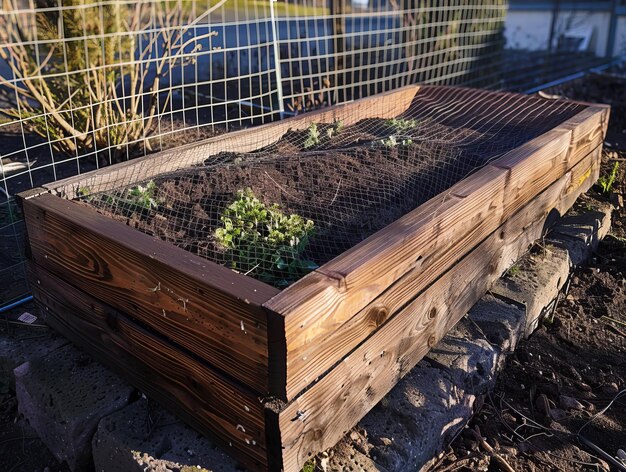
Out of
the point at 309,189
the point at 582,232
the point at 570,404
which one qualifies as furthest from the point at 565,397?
the point at 309,189

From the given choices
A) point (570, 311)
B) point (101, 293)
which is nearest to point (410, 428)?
point (101, 293)

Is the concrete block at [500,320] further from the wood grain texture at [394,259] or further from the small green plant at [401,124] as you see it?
the small green plant at [401,124]

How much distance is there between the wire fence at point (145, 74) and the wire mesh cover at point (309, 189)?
654 millimetres

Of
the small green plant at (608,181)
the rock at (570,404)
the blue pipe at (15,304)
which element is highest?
the small green plant at (608,181)

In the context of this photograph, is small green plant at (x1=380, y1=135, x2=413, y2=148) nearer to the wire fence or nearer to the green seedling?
the wire fence

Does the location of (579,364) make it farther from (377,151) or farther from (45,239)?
(45,239)

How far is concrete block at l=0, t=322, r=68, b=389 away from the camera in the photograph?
7.64 feet

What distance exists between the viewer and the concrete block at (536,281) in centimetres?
266

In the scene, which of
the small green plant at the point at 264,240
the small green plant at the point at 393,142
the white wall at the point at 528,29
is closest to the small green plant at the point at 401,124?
the small green plant at the point at 393,142

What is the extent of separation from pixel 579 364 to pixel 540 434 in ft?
1.65

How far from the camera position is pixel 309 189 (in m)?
2.58

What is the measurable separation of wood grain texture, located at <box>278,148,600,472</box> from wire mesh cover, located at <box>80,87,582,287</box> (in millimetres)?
328

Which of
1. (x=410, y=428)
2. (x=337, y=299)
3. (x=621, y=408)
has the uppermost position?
(x=337, y=299)

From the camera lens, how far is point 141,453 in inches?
72.2
